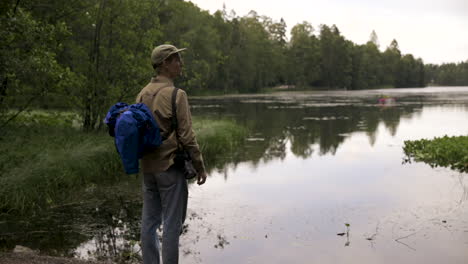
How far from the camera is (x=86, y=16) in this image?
596 inches

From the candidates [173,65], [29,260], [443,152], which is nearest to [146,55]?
[443,152]

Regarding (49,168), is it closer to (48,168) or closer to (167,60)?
(48,168)

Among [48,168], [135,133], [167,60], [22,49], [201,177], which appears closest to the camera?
[135,133]

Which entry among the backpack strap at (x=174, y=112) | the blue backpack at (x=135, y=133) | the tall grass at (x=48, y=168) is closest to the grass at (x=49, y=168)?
the tall grass at (x=48, y=168)

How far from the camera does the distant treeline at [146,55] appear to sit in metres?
9.23

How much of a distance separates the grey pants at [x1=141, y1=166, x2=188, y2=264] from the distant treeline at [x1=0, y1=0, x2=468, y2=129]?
493cm

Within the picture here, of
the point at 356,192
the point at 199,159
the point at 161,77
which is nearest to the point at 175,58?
the point at 161,77

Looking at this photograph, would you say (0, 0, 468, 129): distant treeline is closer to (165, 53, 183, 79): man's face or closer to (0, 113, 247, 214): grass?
(0, 113, 247, 214): grass

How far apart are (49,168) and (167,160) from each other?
19.4 feet

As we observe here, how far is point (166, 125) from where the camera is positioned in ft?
13.7

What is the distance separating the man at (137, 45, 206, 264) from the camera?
4.15 meters

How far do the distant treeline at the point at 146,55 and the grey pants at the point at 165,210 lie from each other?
493cm

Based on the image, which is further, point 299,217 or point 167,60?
point 299,217

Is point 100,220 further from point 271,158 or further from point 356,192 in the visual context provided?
Answer: point 271,158
